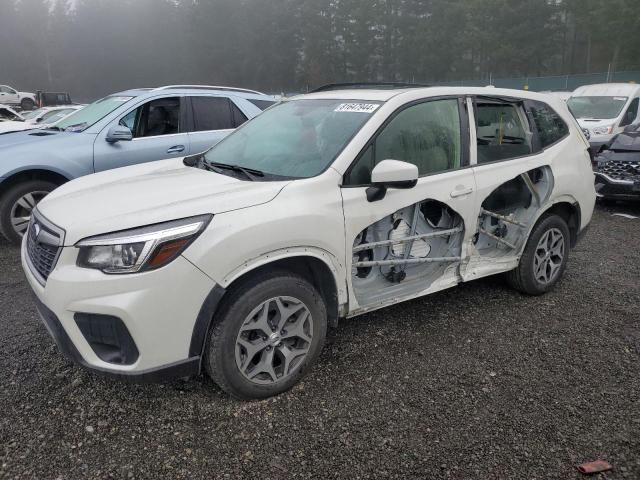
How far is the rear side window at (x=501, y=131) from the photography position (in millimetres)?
3738

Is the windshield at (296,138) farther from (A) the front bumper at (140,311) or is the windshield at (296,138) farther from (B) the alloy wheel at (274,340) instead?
(A) the front bumper at (140,311)

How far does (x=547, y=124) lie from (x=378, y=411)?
113 inches

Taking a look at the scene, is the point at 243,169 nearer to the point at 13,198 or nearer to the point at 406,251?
the point at 406,251

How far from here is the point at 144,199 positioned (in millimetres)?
2717

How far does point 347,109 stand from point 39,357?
260cm

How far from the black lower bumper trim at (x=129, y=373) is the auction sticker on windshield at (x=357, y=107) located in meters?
1.84

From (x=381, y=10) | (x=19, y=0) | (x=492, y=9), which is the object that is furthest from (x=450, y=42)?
(x=19, y=0)

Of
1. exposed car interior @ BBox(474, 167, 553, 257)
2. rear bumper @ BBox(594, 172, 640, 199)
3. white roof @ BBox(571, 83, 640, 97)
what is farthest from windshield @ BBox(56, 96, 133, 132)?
white roof @ BBox(571, 83, 640, 97)

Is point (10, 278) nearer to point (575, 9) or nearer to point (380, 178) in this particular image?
point (380, 178)

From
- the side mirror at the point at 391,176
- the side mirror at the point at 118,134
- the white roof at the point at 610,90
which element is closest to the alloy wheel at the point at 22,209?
the side mirror at the point at 118,134

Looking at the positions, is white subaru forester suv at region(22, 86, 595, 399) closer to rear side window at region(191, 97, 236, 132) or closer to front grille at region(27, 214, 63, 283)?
front grille at region(27, 214, 63, 283)

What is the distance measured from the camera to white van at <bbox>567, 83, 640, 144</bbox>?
35.1 ft

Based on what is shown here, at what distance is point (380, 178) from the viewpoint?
2.87 metres

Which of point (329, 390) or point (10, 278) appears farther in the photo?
point (10, 278)
